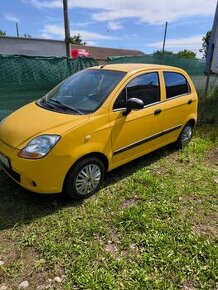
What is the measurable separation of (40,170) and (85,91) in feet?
4.65

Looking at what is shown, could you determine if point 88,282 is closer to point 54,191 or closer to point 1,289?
point 1,289

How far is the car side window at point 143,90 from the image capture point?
3.80m

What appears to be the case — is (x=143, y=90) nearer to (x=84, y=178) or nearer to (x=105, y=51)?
(x=84, y=178)

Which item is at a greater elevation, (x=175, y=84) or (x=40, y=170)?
(x=175, y=84)

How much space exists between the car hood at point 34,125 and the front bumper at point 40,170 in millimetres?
139

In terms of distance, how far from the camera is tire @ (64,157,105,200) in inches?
132

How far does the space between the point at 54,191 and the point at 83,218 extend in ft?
1.57

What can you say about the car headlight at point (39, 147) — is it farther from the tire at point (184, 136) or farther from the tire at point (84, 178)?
the tire at point (184, 136)

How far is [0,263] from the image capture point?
2.65m

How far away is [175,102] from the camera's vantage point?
184 inches

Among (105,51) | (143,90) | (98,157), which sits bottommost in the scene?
(98,157)

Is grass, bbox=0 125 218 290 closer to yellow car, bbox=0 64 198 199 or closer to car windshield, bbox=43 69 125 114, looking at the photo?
yellow car, bbox=0 64 198 199

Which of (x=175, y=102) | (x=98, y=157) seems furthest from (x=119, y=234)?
(x=175, y=102)

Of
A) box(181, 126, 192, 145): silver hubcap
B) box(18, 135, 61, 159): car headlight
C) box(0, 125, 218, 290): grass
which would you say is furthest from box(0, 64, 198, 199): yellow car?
box(181, 126, 192, 145): silver hubcap
